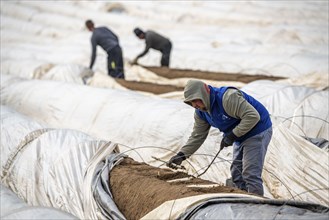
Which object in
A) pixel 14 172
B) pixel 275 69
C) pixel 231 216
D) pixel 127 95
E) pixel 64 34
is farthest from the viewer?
pixel 64 34

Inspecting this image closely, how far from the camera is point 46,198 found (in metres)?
4.66

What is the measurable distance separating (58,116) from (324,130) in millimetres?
3560

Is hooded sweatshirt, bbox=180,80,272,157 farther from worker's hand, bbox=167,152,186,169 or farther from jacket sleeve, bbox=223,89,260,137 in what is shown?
worker's hand, bbox=167,152,186,169

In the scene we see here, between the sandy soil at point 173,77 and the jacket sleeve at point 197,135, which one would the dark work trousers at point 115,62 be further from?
the jacket sleeve at point 197,135

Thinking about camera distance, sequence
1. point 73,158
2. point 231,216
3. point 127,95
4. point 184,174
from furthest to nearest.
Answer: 1. point 127,95
2. point 73,158
3. point 184,174
4. point 231,216

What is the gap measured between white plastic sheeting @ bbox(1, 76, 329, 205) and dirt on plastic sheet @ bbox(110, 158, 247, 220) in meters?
0.25

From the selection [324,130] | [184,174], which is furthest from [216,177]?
[324,130]

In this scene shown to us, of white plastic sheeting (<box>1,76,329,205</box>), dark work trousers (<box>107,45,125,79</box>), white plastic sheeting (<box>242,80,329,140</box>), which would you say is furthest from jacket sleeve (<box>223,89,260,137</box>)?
dark work trousers (<box>107,45,125,79</box>)

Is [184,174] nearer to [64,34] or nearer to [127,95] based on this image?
[127,95]

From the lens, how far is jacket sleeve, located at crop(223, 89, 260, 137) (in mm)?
3736

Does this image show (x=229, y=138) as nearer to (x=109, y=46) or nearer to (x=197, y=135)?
(x=197, y=135)

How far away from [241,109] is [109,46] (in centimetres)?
593

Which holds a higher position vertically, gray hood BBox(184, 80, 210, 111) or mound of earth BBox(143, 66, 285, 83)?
gray hood BBox(184, 80, 210, 111)

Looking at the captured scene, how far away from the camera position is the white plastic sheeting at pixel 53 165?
4.37 meters
